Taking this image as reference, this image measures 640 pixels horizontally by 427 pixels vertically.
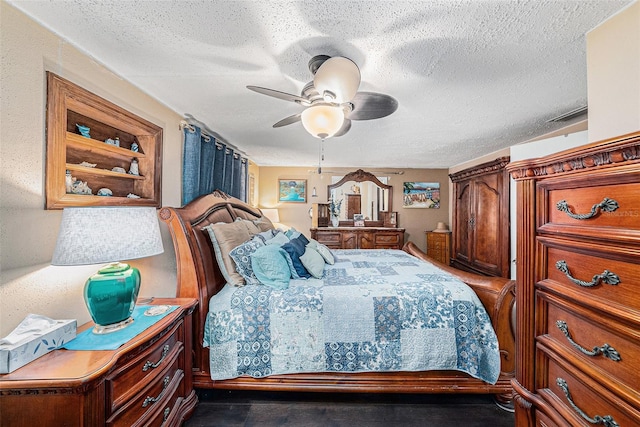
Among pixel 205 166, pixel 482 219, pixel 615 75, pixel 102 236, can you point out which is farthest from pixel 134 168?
pixel 482 219

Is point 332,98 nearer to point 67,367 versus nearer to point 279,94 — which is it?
point 279,94

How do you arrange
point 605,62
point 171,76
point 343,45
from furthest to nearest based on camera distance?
1. point 171,76
2. point 343,45
3. point 605,62

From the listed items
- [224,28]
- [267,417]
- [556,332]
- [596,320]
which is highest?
[224,28]

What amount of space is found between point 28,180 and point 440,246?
18.2ft

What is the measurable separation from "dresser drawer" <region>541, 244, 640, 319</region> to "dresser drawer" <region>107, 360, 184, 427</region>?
1774 millimetres

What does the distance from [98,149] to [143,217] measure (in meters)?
0.78

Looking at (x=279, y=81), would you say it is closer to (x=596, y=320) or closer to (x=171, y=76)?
(x=171, y=76)

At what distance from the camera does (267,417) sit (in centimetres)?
159

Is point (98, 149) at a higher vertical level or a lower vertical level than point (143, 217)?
higher

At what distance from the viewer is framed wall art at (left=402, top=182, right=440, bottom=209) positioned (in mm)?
5250

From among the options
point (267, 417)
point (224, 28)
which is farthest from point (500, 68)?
point (267, 417)

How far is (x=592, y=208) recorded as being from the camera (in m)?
0.73

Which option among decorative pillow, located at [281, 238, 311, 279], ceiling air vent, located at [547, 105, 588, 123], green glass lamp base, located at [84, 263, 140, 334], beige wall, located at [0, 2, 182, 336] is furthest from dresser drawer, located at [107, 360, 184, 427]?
ceiling air vent, located at [547, 105, 588, 123]

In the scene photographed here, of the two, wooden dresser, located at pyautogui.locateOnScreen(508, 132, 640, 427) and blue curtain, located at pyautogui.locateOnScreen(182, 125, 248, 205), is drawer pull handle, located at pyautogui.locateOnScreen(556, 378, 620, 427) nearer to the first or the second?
wooden dresser, located at pyautogui.locateOnScreen(508, 132, 640, 427)
